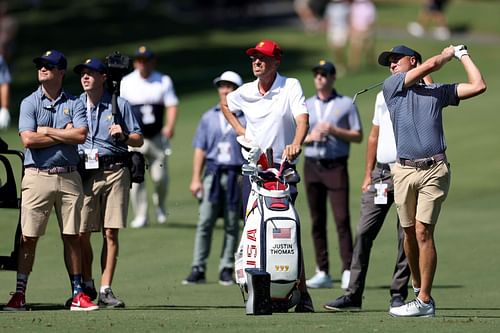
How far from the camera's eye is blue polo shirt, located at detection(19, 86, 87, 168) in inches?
461

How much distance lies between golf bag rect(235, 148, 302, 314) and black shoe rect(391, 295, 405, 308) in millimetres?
1272

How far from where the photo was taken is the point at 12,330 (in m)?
10.2

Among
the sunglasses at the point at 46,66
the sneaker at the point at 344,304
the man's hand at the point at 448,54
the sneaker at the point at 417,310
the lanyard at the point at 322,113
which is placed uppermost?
the man's hand at the point at 448,54

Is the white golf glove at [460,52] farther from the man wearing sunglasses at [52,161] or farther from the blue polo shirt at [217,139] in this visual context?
the blue polo shirt at [217,139]

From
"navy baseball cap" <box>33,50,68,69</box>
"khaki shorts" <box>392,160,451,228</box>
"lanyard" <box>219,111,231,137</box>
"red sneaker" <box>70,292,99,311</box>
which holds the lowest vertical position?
"red sneaker" <box>70,292,99,311</box>

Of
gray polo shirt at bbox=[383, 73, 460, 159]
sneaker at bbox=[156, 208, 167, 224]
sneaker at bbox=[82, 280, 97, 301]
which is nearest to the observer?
gray polo shirt at bbox=[383, 73, 460, 159]

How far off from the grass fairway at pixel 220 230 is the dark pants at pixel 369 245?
37cm

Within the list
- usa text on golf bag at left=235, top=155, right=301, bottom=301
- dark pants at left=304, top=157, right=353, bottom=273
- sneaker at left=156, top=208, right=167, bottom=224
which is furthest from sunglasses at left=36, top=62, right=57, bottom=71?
sneaker at left=156, top=208, right=167, bottom=224

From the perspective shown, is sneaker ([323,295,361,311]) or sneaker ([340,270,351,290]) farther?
sneaker ([340,270,351,290])

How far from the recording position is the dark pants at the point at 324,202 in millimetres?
15000

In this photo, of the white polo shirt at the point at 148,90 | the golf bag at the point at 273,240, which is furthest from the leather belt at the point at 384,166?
the white polo shirt at the point at 148,90

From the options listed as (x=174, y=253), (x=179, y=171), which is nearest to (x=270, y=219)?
(x=174, y=253)

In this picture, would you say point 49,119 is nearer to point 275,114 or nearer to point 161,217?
point 275,114

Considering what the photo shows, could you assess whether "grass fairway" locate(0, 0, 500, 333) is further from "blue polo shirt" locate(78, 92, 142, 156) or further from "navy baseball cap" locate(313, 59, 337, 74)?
"navy baseball cap" locate(313, 59, 337, 74)
